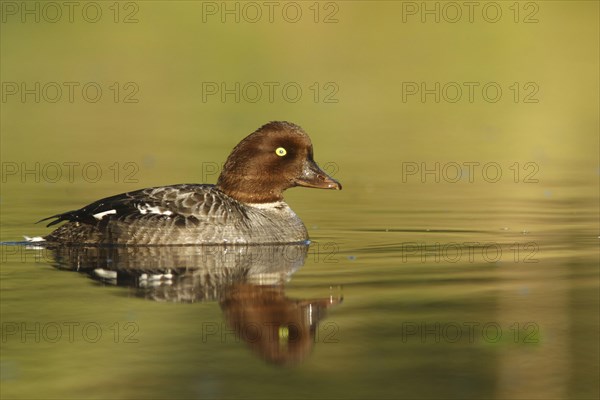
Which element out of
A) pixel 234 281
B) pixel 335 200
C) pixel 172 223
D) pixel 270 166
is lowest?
pixel 234 281

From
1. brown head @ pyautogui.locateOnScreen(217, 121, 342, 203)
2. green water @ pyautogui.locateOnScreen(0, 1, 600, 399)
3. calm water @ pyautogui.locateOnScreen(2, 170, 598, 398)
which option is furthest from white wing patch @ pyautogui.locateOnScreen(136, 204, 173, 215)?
brown head @ pyautogui.locateOnScreen(217, 121, 342, 203)

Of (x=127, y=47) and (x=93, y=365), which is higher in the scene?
(x=127, y=47)

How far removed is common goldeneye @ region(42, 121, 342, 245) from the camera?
14.3 metres

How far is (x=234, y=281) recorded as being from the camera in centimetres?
1198

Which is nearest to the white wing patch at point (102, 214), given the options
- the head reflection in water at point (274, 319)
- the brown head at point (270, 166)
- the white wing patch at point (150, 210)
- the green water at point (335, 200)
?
the white wing patch at point (150, 210)

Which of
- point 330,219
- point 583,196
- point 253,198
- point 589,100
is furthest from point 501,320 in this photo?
point 589,100

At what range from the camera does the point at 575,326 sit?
9.98 m

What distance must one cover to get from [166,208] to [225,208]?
0.63 meters

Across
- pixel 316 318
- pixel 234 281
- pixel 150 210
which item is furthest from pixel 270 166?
pixel 316 318

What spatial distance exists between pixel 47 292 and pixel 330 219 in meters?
6.40

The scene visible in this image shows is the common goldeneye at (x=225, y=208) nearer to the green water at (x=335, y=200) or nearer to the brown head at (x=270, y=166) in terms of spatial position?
the brown head at (x=270, y=166)

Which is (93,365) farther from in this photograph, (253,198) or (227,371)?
(253,198)

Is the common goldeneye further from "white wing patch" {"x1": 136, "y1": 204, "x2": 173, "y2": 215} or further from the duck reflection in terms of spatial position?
the duck reflection

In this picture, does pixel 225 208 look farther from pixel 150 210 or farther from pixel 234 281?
pixel 234 281
